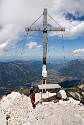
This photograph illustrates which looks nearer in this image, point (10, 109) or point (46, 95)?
point (10, 109)

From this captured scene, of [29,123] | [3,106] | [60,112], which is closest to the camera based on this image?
[29,123]

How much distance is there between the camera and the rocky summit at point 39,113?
1878 cm

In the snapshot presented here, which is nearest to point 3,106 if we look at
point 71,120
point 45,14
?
point 71,120

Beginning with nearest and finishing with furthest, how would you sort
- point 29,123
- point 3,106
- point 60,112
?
point 29,123
point 60,112
point 3,106

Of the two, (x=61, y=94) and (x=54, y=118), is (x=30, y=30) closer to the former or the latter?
(x=61, y=94)

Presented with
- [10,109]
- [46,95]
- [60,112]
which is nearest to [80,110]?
[60,112]

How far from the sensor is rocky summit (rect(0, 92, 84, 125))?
1878 cm

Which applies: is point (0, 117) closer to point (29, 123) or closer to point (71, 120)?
point (29, 123)

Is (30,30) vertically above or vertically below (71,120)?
above

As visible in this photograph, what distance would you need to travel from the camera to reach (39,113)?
20.2 metres

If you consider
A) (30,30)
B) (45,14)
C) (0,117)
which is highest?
(45,14)

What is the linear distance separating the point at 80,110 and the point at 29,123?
639cm

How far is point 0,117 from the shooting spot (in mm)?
21312

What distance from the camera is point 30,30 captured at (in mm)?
25859
